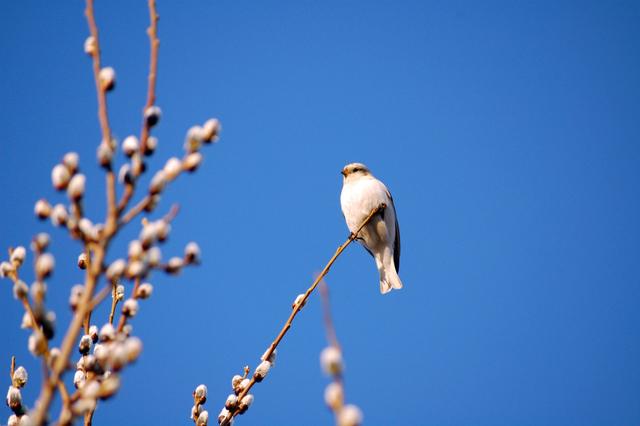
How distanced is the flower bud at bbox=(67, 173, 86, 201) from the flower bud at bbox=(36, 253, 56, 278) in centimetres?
17

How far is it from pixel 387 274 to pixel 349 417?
6.86 m

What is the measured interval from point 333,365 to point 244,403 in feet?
5.34

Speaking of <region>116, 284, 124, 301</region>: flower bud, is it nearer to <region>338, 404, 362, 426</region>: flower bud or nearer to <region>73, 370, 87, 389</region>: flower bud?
<region>73, 370, 87, 389</region>: flower bud

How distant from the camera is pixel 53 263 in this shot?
1438 millimetres

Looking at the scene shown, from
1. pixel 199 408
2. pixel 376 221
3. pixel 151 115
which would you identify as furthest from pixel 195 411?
pixel 376 221

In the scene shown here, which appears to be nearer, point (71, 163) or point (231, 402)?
point (71, 163)

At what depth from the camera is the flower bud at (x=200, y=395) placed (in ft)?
9.26

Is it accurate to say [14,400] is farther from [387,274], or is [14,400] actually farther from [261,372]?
[387,274]

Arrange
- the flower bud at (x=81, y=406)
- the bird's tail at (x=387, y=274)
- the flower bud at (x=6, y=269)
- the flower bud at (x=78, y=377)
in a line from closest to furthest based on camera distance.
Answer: the flower bud at (x=81, y=406) → the flower bud at (x=6, y=269) → the flower bud at (x=78, y=377) → the bird's tail at (x=387, y=274)

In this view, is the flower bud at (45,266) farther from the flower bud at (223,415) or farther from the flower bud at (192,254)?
the flower bud at (223,415)

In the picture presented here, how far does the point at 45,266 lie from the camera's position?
1.43 meters

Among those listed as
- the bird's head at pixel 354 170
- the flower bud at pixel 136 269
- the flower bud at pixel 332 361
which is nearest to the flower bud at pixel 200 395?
the flower bud at pixel 136 269

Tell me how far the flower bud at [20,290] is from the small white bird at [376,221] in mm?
5993

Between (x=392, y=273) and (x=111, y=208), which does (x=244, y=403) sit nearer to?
(x=111, y=208)
